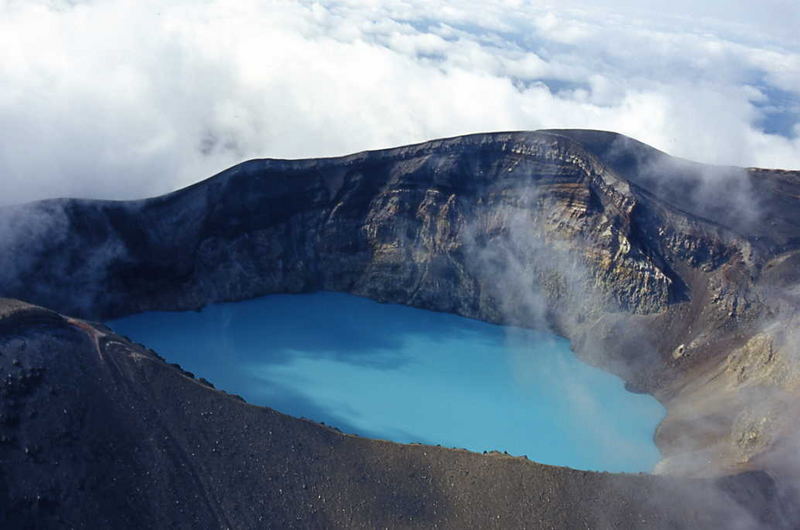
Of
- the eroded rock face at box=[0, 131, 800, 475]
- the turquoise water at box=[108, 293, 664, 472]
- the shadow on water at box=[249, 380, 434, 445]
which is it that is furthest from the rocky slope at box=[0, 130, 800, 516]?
the shadow on water at box=[249, 380, 434, 445]

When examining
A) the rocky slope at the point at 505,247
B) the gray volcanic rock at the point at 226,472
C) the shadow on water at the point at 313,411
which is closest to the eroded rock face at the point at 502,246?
the rocky slope at the point at 505,247

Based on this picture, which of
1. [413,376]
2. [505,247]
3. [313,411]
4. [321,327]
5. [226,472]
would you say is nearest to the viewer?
[226,472]

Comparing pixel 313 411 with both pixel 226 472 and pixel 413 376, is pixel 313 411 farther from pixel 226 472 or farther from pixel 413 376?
pixel 226 472

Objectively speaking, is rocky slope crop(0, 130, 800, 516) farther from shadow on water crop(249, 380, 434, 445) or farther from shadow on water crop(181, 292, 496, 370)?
shadow on water crop(249, 380, 434, 445)

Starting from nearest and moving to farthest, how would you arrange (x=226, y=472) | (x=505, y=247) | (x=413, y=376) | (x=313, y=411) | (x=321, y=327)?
(x=226, y=472)
(x=313, y=411)
(x=413, y=376)
(x=321, y=327)
(x=505, y=247)

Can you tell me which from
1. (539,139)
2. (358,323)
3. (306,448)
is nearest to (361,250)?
(358,323)

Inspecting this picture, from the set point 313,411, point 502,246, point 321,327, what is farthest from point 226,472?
point 502,246

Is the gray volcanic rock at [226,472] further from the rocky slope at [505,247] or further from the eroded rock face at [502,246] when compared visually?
the eroded rock face at [502,246]

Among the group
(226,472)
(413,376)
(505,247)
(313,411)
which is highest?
(505,247)
